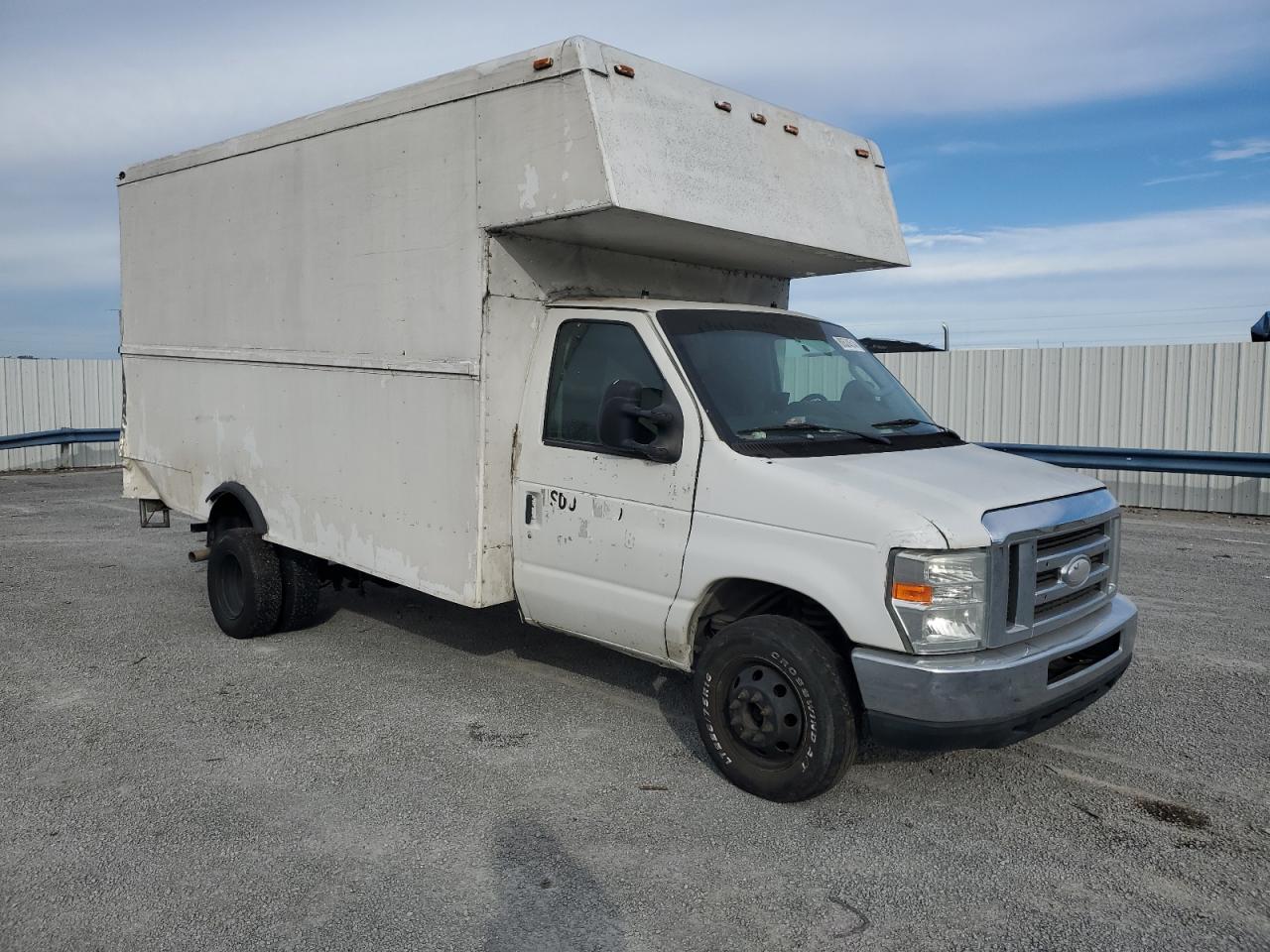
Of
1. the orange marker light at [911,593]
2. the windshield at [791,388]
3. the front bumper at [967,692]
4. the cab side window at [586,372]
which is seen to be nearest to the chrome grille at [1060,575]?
the front bumper at [967,692]

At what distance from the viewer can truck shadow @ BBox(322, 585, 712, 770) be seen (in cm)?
580

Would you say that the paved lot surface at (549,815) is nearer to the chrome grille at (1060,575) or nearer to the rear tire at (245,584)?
the rear tire at (245,584)

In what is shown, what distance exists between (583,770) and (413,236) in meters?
2.99

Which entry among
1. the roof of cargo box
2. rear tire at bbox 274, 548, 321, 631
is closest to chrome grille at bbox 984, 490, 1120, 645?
the roof of cargo box

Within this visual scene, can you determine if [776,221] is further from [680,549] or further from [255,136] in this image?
[255,136]

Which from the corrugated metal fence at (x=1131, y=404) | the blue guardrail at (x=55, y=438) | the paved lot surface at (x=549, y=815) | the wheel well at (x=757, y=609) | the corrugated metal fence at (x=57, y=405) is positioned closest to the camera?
the paved lot surface at (x=549, y=815)

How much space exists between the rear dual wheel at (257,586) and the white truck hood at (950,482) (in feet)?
13.3

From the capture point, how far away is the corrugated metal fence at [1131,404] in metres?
13.3

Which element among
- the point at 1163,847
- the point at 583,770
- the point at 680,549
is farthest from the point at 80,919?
the point at 1163,847

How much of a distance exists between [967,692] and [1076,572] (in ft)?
2.78

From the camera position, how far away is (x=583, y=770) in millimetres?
4781

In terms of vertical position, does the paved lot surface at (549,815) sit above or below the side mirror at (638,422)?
below

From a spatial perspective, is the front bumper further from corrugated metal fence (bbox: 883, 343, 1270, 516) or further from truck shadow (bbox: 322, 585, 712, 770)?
corrugated metal fence (bbox: 883, 343, 1270, 516)

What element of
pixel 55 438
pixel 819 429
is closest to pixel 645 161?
pixel 819 429
